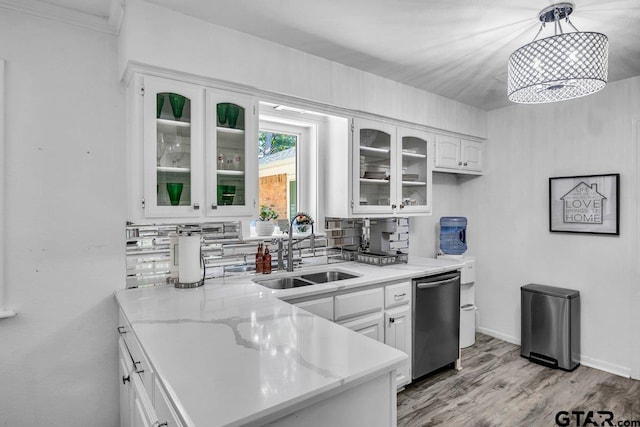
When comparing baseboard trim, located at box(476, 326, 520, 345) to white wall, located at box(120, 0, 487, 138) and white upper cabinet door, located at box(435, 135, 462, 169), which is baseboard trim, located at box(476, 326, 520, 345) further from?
white wall, located at box(120, 0, 487, 138)

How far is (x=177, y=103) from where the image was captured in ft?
6.69

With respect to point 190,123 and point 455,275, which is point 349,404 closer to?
point 190,123

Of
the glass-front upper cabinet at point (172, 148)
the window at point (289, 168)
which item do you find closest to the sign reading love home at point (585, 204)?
the window at point (289, 168)

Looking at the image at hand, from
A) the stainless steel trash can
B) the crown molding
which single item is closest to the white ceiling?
the crown molding

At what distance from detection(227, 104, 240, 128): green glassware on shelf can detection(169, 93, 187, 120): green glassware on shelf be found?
0.27 meters

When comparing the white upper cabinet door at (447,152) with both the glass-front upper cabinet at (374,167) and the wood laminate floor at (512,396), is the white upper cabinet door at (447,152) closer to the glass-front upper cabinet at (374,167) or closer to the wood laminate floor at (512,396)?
the glass-front upper cabinet at (374,167)

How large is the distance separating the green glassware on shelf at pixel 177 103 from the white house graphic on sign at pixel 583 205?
11.4 feet

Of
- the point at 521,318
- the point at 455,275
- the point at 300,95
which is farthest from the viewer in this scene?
the point at 521,318

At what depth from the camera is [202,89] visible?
6.91 ft

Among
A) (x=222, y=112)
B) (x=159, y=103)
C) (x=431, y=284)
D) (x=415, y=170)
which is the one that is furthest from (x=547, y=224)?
(x=159, y=103)

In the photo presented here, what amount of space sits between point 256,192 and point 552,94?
73.1 inches

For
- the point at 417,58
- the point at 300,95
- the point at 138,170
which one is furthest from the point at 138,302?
the point at 417,58

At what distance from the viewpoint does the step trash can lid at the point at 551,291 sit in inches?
126

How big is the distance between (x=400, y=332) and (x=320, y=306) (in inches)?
32.2
